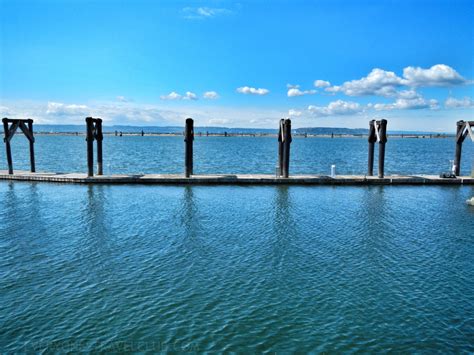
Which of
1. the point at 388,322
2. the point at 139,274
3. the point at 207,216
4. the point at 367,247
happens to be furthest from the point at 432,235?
the point at 139,274

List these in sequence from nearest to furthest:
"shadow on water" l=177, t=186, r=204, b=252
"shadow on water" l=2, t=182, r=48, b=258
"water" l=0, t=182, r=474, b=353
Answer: "water" l=0, t=182, r=474, b=353, "shadow on water" l=2, t=182, r=48, b=258, "shadow on water" l=177, t=186, r=204, b=252

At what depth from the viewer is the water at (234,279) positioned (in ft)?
27.9

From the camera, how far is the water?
8516 mm

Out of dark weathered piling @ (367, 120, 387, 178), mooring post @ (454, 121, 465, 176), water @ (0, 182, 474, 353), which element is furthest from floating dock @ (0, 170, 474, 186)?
water @ (0, 182, 474, 353)

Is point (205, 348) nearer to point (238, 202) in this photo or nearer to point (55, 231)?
point (55, 231)

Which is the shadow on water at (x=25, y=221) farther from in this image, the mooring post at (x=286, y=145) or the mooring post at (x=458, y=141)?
the mooring post at (x=458, y=141)

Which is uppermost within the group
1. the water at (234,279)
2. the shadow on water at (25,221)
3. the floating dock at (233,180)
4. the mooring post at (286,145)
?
the mooring post at (286,145)

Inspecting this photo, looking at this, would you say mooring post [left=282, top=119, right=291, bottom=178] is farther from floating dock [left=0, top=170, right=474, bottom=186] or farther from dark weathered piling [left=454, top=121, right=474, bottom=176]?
dark weathered piling [left=454, top=121, right=474, bottom=176]

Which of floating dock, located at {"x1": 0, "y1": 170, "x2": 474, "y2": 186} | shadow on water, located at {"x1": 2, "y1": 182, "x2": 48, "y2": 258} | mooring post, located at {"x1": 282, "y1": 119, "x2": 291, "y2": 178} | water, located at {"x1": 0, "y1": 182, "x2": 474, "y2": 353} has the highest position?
mooring post, located at {"x1": 282, "y1": 119, "x2": 291, "y2": 178}

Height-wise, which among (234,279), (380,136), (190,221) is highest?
(380,136)

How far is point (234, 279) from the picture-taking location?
37.4 feet

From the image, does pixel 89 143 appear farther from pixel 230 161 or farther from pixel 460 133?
pixel 230 161

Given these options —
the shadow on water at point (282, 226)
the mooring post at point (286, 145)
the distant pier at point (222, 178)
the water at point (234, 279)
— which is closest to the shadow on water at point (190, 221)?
the water at point (234, 279)

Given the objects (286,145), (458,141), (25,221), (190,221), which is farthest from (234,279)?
(458,141)
